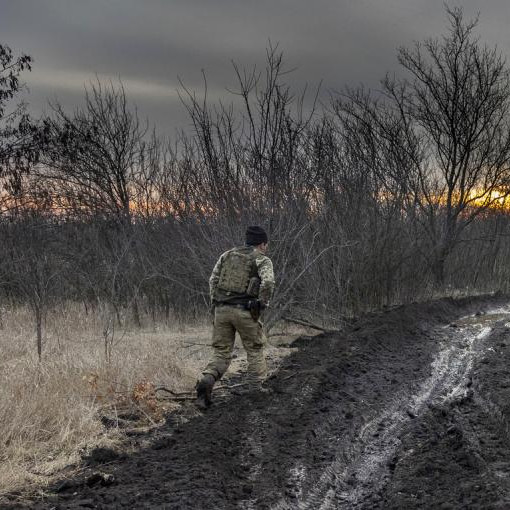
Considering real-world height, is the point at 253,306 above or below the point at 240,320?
above

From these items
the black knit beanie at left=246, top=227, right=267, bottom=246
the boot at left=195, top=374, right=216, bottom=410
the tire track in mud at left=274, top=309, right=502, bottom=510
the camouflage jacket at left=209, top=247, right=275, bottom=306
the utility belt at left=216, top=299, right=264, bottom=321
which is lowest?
the tire track in mud at left=274, top=309, right=502, bottom=510

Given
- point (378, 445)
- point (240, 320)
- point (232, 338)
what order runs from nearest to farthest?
point (378, 445) → point (240, 320) → point (232, 338)

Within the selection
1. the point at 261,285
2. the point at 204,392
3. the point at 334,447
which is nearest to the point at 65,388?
the point at 204,392

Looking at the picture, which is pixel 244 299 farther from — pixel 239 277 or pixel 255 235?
pixel 255 235

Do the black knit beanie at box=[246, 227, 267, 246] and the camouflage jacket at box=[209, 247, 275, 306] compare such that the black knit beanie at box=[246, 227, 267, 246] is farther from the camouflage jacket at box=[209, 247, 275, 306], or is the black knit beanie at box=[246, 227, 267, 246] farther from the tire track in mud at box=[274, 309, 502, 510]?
the tire track in mud at box=[274, 309, 502, 510]

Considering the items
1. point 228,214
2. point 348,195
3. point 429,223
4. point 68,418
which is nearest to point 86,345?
point 228,214

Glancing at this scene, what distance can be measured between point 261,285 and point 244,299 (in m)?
0.28

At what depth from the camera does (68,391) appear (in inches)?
254

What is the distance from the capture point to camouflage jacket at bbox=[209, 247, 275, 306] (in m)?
7.02

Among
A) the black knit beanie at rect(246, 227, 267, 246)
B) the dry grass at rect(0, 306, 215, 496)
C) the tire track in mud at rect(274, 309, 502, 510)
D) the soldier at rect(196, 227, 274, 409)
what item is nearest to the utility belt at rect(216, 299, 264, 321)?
the soldier at rect(196, 227, 274, 409)

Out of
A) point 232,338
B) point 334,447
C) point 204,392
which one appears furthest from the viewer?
point 232,338

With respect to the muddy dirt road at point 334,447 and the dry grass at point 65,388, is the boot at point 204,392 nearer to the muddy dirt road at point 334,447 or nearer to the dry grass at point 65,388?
the muddy dirt road at point 334,447

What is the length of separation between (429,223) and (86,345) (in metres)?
15.2

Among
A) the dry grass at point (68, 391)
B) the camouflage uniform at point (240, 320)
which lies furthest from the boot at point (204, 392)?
the dry grass at point (68, 391)
